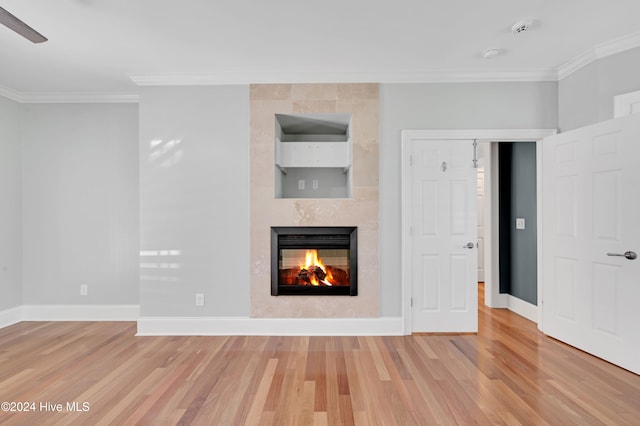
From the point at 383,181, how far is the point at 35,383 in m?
3.49

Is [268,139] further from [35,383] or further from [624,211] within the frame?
[624,211]

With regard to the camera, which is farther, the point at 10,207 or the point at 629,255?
the point at 10,207

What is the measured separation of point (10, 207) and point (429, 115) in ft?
16.6

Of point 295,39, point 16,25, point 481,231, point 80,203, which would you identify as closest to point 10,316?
point 80,203

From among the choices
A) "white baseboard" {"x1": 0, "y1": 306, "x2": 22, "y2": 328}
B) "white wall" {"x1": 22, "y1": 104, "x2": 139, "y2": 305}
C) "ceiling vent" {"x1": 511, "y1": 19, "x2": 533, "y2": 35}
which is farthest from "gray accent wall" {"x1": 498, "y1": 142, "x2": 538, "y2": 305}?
"white baseboard" {"x1": 0, "y1": 306, "x2": 22, "y2": 328}

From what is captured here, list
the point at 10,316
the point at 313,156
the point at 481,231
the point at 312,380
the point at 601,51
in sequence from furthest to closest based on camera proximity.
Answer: the point at 481,231, the point at 10,316, the point at 313,156, the point at 601,51, the point at 312,380

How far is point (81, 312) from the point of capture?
4.12 meters

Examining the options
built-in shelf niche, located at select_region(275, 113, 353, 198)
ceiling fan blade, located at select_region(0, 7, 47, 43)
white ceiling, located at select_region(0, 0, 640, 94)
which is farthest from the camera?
built-in shelf niche, located at select_region(275, 113, 353, 198)

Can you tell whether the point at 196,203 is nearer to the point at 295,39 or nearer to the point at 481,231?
the point at 295,39

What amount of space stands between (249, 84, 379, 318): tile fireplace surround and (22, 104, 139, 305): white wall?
1.70m

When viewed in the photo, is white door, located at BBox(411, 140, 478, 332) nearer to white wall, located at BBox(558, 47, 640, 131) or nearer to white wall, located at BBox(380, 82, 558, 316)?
white wall, located at BBox(380, 82, 558, 316)

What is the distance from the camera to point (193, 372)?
2740mm

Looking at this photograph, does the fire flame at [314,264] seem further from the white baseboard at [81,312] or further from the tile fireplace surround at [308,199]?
the white baseboard at [81,312]

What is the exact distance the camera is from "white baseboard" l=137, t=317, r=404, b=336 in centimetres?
356
